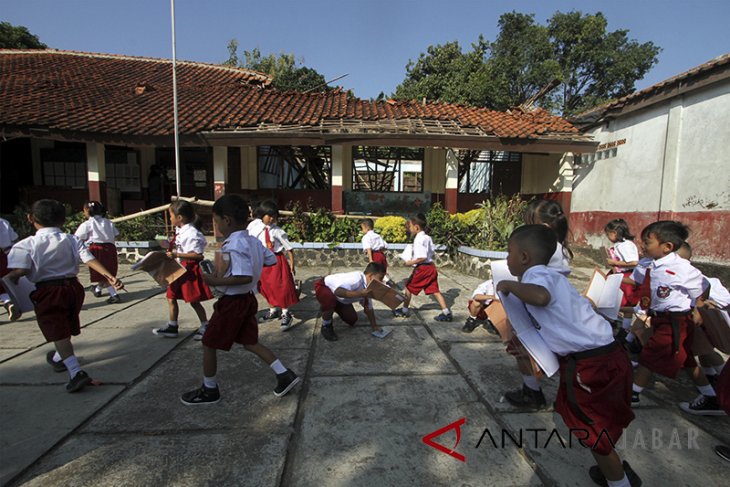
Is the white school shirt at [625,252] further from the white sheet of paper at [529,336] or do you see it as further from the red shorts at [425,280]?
the white sheet of paper at [529,336]

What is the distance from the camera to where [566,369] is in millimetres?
Answer: 1681

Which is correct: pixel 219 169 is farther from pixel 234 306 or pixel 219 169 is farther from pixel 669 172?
pixel 669 172

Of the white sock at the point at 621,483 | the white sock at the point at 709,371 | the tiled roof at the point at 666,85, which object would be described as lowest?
the white sock at the point at 621,483

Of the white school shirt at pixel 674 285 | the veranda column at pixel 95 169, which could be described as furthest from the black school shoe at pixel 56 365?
the veranda column at pixel 95 169

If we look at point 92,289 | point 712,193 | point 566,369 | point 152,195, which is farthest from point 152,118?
point 712,193

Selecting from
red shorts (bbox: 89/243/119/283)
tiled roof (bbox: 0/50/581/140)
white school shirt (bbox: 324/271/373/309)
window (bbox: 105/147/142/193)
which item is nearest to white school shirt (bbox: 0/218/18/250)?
red shorts (bbox: 89/243/119/283)

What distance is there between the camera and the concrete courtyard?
1768 mm

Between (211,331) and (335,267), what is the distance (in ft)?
16.9

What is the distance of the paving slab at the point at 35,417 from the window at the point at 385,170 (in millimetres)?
8928

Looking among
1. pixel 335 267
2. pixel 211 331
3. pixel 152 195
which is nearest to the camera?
pixel 211 331

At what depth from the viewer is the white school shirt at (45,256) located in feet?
Result: 8.30

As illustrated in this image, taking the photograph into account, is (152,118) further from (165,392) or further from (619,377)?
(619,377)

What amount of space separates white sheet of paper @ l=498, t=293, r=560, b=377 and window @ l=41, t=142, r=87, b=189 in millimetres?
12056

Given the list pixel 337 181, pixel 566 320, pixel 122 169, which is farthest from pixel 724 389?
pixel 122 169
